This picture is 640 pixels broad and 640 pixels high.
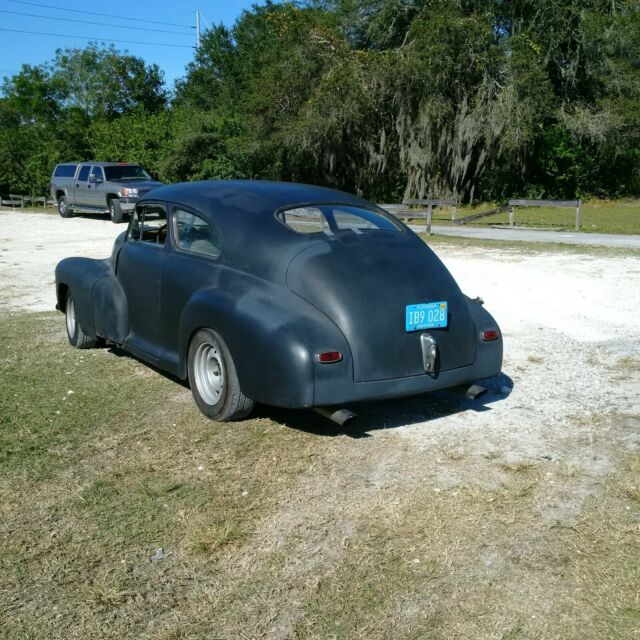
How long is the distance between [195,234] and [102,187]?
2010 centimetres

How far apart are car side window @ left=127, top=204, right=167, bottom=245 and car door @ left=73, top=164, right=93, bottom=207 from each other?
1970 cm

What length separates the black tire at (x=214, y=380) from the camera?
512 centimetres

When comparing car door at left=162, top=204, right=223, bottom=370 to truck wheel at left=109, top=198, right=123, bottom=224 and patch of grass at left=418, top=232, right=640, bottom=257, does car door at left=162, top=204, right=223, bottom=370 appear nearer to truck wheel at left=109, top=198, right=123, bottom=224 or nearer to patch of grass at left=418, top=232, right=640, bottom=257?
patch of grass at left=418, top=232, right=640, bottom=257

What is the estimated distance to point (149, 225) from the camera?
6559 mm

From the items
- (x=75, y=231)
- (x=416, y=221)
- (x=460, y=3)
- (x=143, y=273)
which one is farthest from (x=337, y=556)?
(x=460, y=3)

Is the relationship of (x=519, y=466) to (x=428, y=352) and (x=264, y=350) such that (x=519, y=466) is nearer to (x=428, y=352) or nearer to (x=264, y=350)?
(x=428, y=352)

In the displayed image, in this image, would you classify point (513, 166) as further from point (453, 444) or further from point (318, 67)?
point (453, 444)

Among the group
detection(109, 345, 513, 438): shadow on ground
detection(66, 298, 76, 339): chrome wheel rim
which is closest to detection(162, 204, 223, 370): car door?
detection(109, 345, 513, 438): shadow on ground

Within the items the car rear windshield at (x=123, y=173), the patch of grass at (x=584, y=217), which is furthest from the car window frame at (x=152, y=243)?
the car rear windshield at (x=123, y=173)

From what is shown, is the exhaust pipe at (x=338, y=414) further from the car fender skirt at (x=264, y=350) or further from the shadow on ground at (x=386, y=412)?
the shadow on ground at (x=386, y=412)

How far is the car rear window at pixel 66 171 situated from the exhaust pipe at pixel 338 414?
23.8 meters

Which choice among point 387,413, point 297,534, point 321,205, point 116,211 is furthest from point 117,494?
point 116,211

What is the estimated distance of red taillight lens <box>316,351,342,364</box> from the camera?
15.2 ft

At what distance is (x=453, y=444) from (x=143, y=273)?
2846 millimetres
